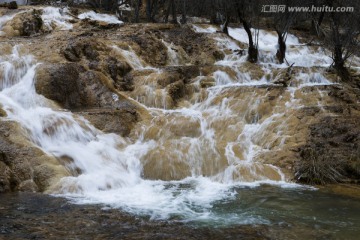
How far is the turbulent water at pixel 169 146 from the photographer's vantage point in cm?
758

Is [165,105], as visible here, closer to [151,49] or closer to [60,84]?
[60,84]

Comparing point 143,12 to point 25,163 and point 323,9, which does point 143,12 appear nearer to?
point 323,9

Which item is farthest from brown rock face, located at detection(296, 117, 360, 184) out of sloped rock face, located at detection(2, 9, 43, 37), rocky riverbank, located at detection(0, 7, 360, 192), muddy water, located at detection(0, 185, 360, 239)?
sloped rock face, located at detection(2, 9, 43, 37)

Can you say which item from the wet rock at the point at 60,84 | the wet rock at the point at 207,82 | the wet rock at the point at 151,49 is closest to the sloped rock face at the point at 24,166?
the wet rock at the point at 60,84

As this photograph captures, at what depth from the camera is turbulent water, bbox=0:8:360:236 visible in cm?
758

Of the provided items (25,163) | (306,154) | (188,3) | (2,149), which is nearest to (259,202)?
(306,154)

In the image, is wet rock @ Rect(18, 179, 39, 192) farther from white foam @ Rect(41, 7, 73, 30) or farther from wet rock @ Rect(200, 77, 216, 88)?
white foam @ Rect(41, 7, 73, 30)

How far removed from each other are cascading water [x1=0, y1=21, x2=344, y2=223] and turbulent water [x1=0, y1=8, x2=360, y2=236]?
0.9 inches

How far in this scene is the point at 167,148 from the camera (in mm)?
10359

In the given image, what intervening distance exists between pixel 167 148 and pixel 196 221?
4.36 metres

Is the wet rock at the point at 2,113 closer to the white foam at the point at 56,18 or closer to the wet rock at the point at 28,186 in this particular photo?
the wet rock at the point at 28,186

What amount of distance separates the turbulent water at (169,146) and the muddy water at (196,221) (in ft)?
0.68

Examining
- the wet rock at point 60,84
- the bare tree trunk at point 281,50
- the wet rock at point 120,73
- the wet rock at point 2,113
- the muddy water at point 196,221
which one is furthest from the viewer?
the bare tree trunk at point 281,50

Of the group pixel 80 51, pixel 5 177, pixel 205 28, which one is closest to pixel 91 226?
pixel 5 177
